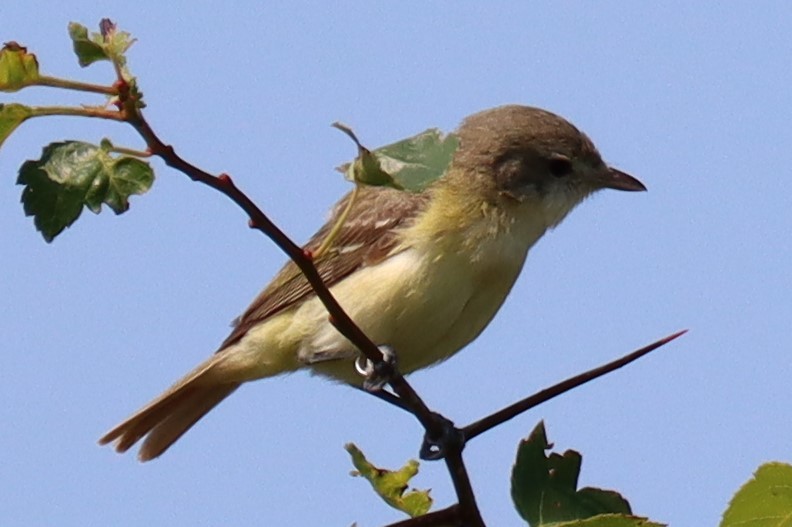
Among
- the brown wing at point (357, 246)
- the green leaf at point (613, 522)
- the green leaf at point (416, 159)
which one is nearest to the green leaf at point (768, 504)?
the green leaf at point (613, 522)

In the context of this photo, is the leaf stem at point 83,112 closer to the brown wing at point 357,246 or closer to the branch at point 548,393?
the branch at point 548,393

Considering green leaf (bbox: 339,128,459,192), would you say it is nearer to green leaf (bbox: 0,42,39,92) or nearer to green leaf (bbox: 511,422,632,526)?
green leaf (bbox: 0,42,39,92)

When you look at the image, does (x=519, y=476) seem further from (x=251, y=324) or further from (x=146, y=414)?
(x=146, y=414)

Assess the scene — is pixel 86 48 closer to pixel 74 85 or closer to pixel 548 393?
pixel 74 85

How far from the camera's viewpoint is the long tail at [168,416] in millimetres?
6016

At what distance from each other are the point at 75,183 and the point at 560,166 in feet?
12.8

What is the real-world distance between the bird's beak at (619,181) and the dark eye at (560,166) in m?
0.22

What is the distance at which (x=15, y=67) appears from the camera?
2.06 meters

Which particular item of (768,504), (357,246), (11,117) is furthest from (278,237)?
(357,246)

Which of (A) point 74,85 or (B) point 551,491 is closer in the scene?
(A) point 74,85

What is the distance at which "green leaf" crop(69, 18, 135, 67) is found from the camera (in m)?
2.09

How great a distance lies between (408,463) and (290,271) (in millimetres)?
2684

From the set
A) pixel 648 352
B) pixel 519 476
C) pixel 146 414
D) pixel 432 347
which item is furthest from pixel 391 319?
pixel 648 352

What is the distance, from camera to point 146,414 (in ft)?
19.8
